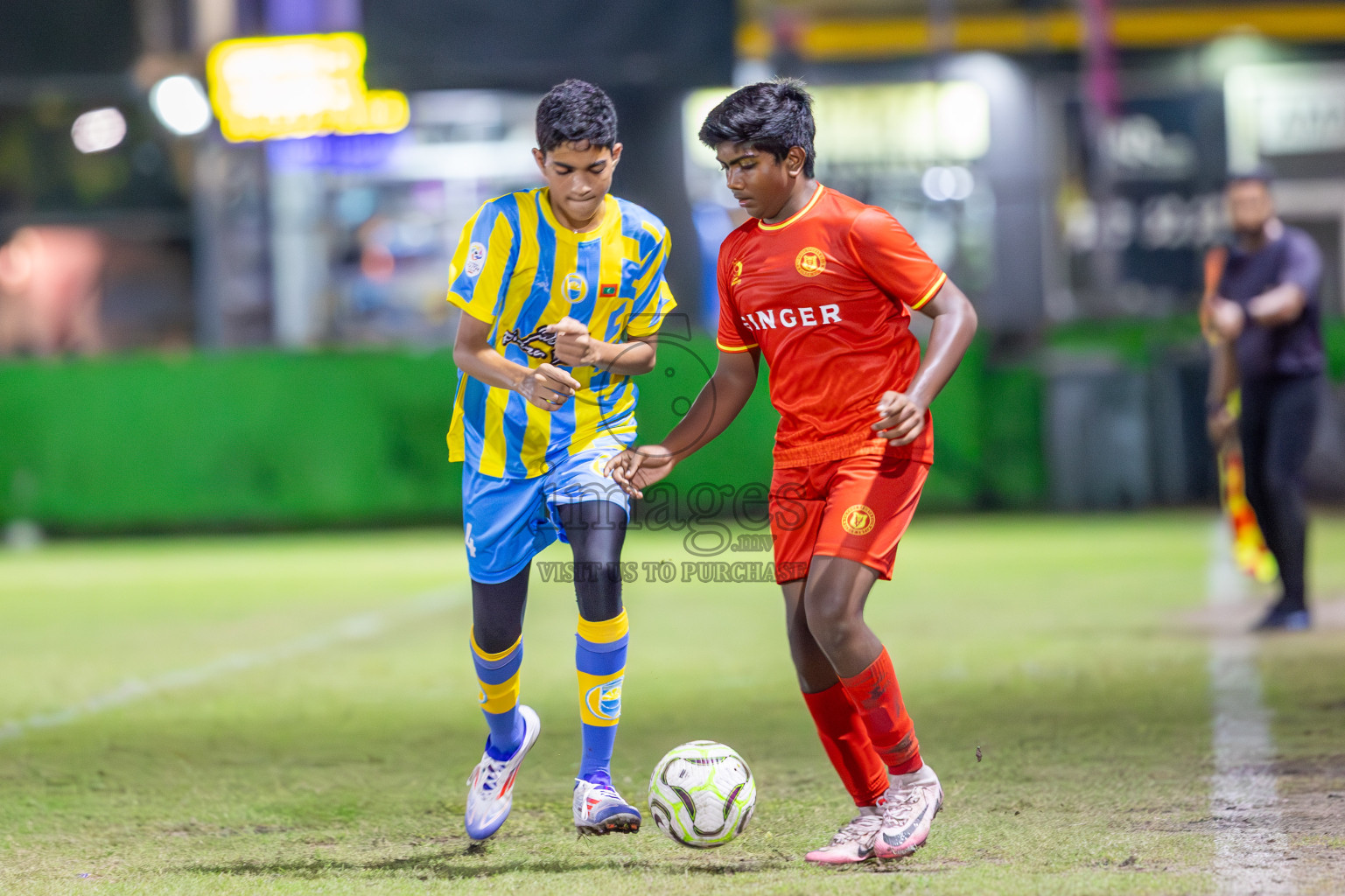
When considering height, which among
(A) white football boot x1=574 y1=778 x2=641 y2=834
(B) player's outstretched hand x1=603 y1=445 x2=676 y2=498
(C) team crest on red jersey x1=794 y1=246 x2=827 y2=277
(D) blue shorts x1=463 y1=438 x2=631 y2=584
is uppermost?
(C) team crest on red jersey x1=794 y1=246 x2=827 y2=277

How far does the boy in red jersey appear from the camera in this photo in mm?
4281

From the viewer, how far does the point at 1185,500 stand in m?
15.7

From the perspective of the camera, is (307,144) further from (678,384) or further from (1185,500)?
(1185,500)

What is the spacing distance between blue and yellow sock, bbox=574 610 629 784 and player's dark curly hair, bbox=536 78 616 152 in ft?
4.50

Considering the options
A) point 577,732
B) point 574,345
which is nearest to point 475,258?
point 574,345

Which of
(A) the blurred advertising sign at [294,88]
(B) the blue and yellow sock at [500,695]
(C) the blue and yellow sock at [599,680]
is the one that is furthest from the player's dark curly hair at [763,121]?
(A) the blurred advertising sign at [294,88]

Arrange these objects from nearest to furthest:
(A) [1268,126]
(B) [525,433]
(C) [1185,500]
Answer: (B) [525,433]
(C) [1185,500]
(A) [1268,126]

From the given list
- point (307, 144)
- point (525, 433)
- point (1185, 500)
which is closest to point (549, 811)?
point (525, 433)

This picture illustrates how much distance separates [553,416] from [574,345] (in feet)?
1.06

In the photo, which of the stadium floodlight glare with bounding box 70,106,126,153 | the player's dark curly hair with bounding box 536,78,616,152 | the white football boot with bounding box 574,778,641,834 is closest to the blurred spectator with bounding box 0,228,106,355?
the stadium floodlight glare with bounding box 70,106,126,153

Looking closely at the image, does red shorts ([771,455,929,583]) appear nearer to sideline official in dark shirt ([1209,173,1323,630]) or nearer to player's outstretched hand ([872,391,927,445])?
player's outstretched hand ([872,391,927,445])

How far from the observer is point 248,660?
8508 millimetres

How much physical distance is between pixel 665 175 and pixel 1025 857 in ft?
52.2

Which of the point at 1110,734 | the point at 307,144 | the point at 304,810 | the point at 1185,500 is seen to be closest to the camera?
the point at 304,810
